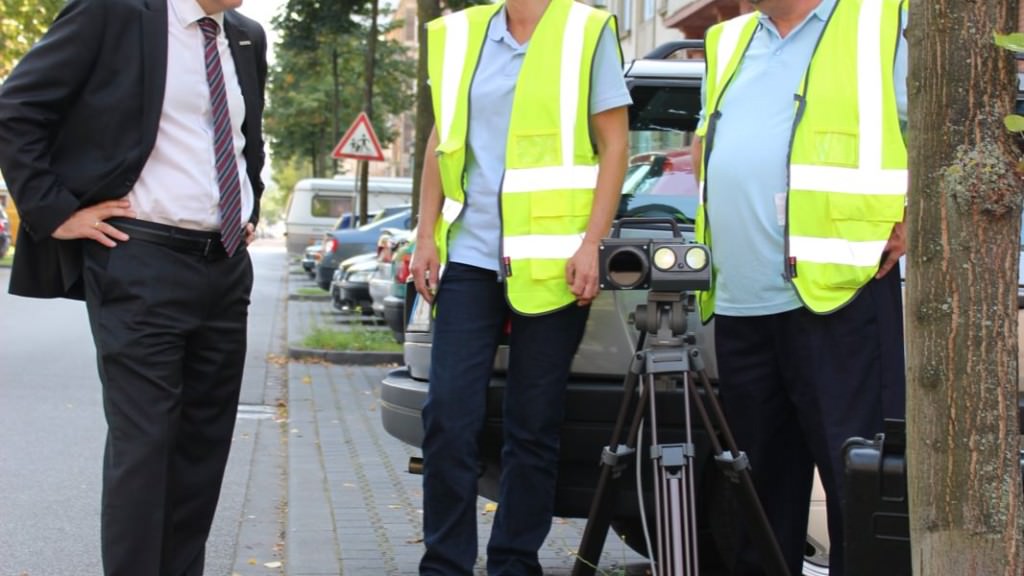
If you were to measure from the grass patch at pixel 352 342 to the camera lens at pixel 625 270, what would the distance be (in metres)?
10.5

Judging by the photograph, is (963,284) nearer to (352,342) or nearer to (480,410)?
(480,410)

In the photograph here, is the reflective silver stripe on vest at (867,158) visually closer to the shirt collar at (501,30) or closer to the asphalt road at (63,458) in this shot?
the shirt collar at (501,30)

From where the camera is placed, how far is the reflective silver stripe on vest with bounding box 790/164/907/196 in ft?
13.3

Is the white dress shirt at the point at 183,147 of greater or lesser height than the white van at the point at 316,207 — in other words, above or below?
below

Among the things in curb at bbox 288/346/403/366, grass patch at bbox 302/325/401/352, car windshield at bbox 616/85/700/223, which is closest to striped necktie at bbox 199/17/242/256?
car windshield at bbox 616/85/700/223

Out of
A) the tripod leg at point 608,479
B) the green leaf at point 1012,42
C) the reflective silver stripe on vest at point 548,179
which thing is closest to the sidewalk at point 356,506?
the tripod leg at point 608,479

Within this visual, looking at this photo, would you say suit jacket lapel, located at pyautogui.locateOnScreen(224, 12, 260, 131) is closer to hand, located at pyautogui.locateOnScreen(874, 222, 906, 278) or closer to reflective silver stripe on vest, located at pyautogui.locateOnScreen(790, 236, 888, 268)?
reflective silver stripe on vest, located at pyautogui.locateOnScreen(790, 236, 888, 268)

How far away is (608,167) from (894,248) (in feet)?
2.86

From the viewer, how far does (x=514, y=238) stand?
177 inches

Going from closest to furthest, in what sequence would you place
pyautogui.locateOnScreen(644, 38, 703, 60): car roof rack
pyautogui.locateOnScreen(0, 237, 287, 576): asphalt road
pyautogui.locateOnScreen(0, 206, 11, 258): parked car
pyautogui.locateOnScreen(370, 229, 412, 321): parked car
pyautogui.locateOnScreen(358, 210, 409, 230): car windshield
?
pyautogui.locateOnScreen(644, 38, 703, 60): car roof rack → pyautogui.locateOnScreen(0, 237, 287, 576): asphalt road → pyautogui.locateOnScreen(370, 229, 412, 321): parked car → pyautogui.locateOnScreen(358, 210, 409, 230): car windshield → pyautogui.locateOnScreen(0, 206, 11, 258): parked car

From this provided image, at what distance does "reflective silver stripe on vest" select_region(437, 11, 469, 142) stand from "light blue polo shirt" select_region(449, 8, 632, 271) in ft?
0.18

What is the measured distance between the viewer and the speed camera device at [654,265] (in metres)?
4.01

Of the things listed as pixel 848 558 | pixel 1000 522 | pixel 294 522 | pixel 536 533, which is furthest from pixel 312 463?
pixel 1000 522

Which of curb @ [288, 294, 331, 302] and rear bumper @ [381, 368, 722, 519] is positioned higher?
curb @ [288, 294, 331, 302]
